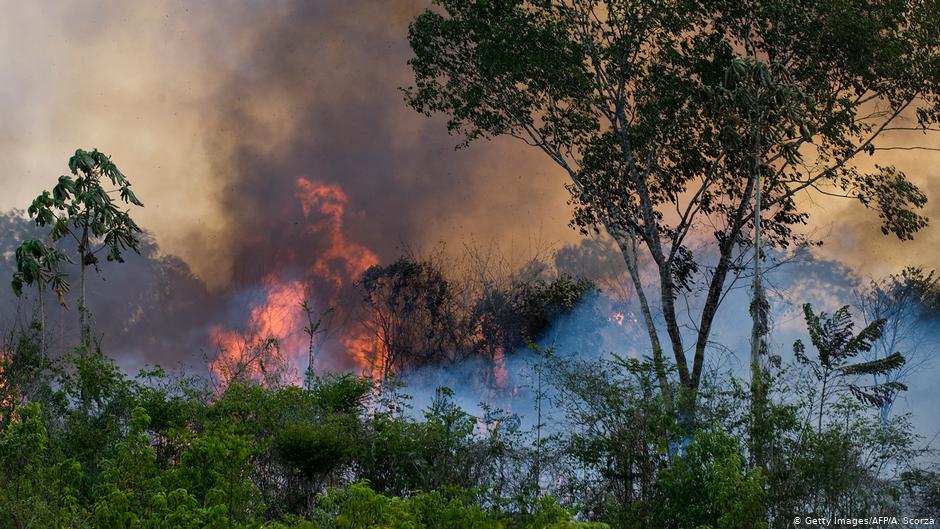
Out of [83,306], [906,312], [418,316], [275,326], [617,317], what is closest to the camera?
[83,306]

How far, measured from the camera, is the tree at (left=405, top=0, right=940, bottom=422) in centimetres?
1956

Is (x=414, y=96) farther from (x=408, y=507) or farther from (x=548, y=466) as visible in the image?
(x=408, y=507)

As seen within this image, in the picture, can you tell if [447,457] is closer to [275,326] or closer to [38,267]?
[38,267]

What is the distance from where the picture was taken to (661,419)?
12.9 m

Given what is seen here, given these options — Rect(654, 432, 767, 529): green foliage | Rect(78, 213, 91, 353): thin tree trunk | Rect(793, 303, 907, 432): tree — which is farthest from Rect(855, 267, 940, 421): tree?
Rect(78, 213, 91, 353): thin tree trunk

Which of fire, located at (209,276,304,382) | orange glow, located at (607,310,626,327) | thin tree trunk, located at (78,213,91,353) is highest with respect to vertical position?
fire, located at (209,276,304,382)

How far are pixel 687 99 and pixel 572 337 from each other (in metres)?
11.5

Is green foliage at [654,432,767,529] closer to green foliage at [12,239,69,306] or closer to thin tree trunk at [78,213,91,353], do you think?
thin tree trunk at [78,213,91,353]

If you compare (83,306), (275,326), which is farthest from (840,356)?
(275,326)

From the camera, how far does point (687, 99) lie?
20641mm

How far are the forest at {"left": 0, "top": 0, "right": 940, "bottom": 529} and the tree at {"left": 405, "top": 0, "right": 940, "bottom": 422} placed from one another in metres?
0.06

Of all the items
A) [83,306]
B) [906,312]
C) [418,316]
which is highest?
[418,316]

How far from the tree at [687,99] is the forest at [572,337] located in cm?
6

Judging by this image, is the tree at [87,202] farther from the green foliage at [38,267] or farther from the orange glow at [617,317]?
the orange glow at [617,317]
